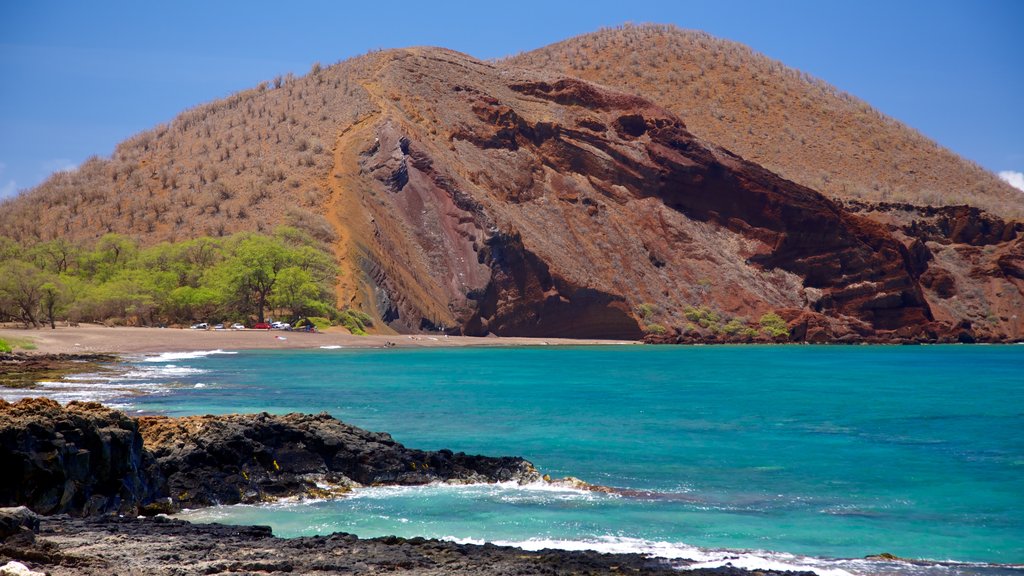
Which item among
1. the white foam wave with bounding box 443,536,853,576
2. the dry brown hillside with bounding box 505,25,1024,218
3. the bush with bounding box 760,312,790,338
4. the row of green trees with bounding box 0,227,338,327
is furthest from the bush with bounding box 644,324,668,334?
the white foam wave with bounding box 443,536,853,576

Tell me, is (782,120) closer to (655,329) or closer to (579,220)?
(579,220)

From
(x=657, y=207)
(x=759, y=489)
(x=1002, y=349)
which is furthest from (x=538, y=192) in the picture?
(x=759, y=489)

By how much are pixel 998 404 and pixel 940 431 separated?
1203cm

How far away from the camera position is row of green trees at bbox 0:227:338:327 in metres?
70.8

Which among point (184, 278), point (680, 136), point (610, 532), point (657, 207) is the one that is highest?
point (680, 136)

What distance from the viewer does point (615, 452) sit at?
84.0 feet

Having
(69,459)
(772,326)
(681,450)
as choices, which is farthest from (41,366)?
(772,326)

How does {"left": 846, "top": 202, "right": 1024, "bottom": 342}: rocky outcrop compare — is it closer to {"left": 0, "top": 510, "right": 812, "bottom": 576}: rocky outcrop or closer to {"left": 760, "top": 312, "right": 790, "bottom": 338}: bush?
{"left": 760, "top": 312, "right": 790, "bottom": 338}: bush

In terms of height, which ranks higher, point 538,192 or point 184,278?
point 538,192

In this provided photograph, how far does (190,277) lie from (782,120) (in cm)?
10288

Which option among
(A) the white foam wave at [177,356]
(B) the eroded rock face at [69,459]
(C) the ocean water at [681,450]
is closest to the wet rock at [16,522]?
(B) the eroded rock face at [69,459]

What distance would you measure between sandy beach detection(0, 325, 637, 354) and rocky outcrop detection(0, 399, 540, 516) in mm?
31733

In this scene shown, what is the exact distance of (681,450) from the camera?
86.2 feet

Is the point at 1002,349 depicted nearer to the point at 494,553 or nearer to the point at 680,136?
the point at 680,136
